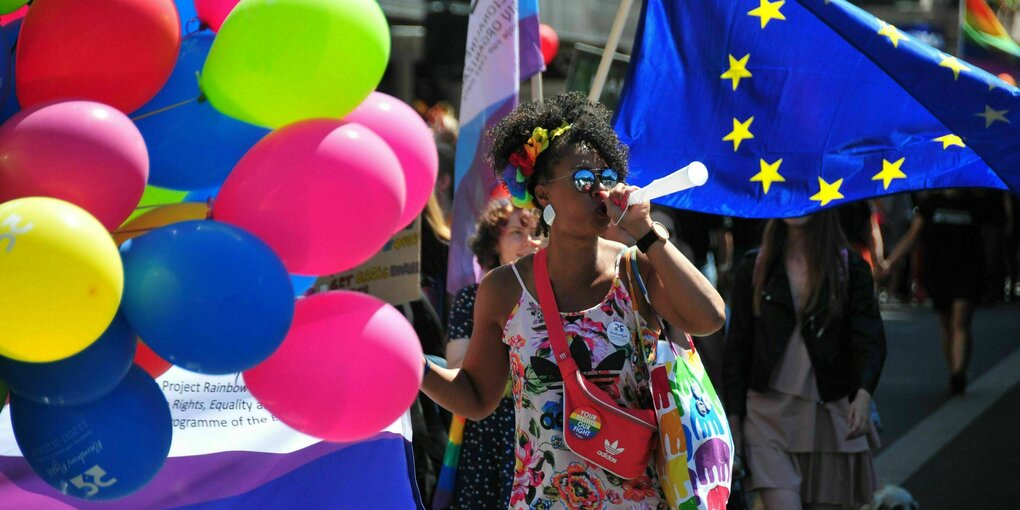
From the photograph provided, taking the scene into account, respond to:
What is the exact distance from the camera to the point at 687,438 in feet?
10.8

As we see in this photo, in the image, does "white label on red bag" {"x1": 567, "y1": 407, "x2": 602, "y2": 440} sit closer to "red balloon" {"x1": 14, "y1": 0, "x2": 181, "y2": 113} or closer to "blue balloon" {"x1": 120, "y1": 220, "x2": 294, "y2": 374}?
"blue balloon" {"x1": 120, "y1": 220, "x2": 294, "y2": 374}

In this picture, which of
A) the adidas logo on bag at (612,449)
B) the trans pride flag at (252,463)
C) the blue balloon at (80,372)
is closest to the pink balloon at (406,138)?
the blue balloon at (80,372)

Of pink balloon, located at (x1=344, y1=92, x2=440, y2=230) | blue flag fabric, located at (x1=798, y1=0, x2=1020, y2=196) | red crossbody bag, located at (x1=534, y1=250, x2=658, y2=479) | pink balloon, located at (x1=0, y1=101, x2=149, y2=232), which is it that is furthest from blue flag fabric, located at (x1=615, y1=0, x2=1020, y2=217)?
pink balloon, located at (x1=0, y1=101, x2=149, y2=232)

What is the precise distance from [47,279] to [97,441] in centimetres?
40

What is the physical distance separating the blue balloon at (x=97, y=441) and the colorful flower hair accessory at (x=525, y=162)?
4.32 feet

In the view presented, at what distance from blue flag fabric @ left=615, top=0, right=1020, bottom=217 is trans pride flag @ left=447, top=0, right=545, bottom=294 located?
78cm

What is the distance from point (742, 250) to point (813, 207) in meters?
3.84

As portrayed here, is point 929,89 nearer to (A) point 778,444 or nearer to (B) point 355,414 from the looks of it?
(A) point 778,444

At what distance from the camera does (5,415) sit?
363 cm

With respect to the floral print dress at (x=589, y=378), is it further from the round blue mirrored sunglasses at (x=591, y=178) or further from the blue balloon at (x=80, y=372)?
the blue balloon at (x=80, y=372)

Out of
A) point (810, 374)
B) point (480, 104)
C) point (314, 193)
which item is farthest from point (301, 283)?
point (810, 374)

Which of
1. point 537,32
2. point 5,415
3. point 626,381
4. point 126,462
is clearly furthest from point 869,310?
point 126,462

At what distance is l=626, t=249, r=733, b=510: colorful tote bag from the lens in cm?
328

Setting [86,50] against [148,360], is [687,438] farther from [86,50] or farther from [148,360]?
[86,50]
